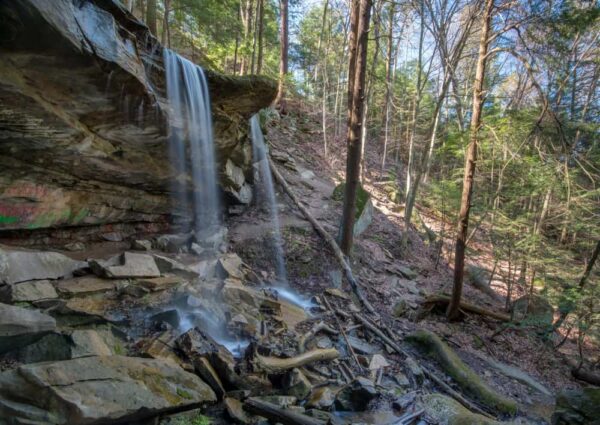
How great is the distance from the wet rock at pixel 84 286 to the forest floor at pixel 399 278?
3670 millimetres

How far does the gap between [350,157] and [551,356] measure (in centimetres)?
737

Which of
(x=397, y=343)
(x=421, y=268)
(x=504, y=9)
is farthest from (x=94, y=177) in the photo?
(x=421, y=268)

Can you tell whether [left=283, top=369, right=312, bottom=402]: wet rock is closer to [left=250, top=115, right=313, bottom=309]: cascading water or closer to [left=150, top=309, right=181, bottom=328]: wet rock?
[left=150, top=309, right=181, bottom=328]: wet rock

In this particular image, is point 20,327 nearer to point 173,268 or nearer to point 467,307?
point 173,268

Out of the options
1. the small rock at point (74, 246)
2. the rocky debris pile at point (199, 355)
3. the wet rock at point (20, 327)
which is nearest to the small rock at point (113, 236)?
the small rock at point (74, 246)

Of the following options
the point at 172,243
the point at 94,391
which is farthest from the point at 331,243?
the point at 94,391

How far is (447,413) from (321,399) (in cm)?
187

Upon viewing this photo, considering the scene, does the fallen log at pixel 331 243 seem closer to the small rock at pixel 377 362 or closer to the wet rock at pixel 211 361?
the small rock at pixel 377 362

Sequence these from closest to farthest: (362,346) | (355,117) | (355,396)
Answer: (355,396)
(362,346)
(355,117)

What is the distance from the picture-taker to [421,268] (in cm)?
1184

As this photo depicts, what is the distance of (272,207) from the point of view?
11.2 m

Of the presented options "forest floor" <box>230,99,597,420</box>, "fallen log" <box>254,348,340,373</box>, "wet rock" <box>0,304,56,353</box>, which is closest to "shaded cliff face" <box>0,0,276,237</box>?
"forest floor" <box>230,99,597,420</box>

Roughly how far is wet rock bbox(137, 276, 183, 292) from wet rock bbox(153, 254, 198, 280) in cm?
30

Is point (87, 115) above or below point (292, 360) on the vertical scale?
above
